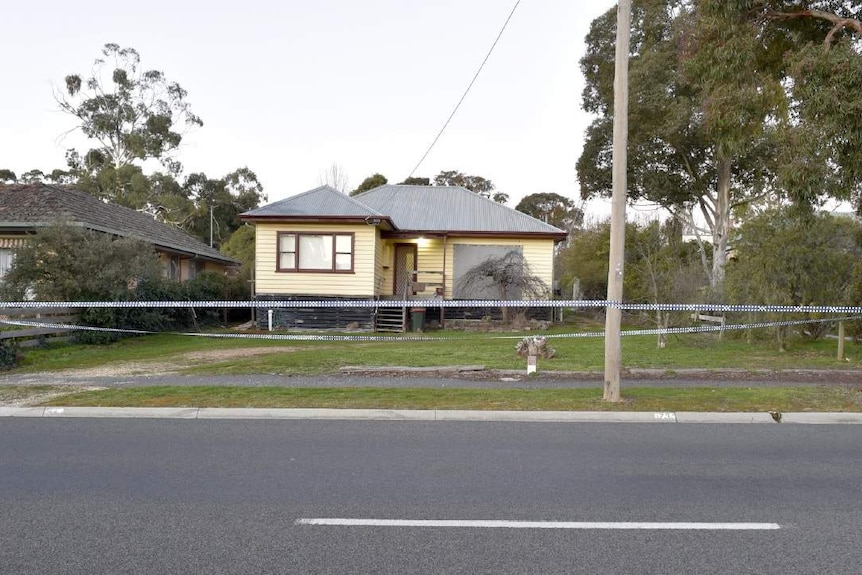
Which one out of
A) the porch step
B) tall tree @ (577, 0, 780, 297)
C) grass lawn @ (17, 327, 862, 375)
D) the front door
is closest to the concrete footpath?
grass lawn @ (17, 327, 862, 375)

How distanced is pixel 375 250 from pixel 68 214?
966cm

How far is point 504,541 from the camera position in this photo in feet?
15.0

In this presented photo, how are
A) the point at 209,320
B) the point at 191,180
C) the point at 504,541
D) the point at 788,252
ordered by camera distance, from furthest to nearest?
the point at 191,180
the point at 209,320
the point at 788,252
the point at 504,541

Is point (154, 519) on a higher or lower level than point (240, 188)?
lower

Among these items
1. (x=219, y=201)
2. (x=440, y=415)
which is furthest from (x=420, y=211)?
(x=219, y=201)

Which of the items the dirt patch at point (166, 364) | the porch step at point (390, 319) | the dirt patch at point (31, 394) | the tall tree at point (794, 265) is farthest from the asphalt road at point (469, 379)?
the porch step at point (390, 319)

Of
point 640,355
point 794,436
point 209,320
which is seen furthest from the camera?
point 209,320

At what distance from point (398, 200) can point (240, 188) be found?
34.1 m

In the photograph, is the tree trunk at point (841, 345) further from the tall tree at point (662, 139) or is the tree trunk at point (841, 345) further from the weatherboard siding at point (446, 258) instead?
the weatherboard siding at point (446, 258)

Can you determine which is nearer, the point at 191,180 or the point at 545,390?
the point at 545,390

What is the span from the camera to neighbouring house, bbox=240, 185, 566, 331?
23.9 metres

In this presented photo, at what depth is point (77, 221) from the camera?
20.9m

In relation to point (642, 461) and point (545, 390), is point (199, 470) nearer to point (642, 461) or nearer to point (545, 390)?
point (642, 461)

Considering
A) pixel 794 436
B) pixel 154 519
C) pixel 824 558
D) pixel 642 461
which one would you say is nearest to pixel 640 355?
pixel 794 436
